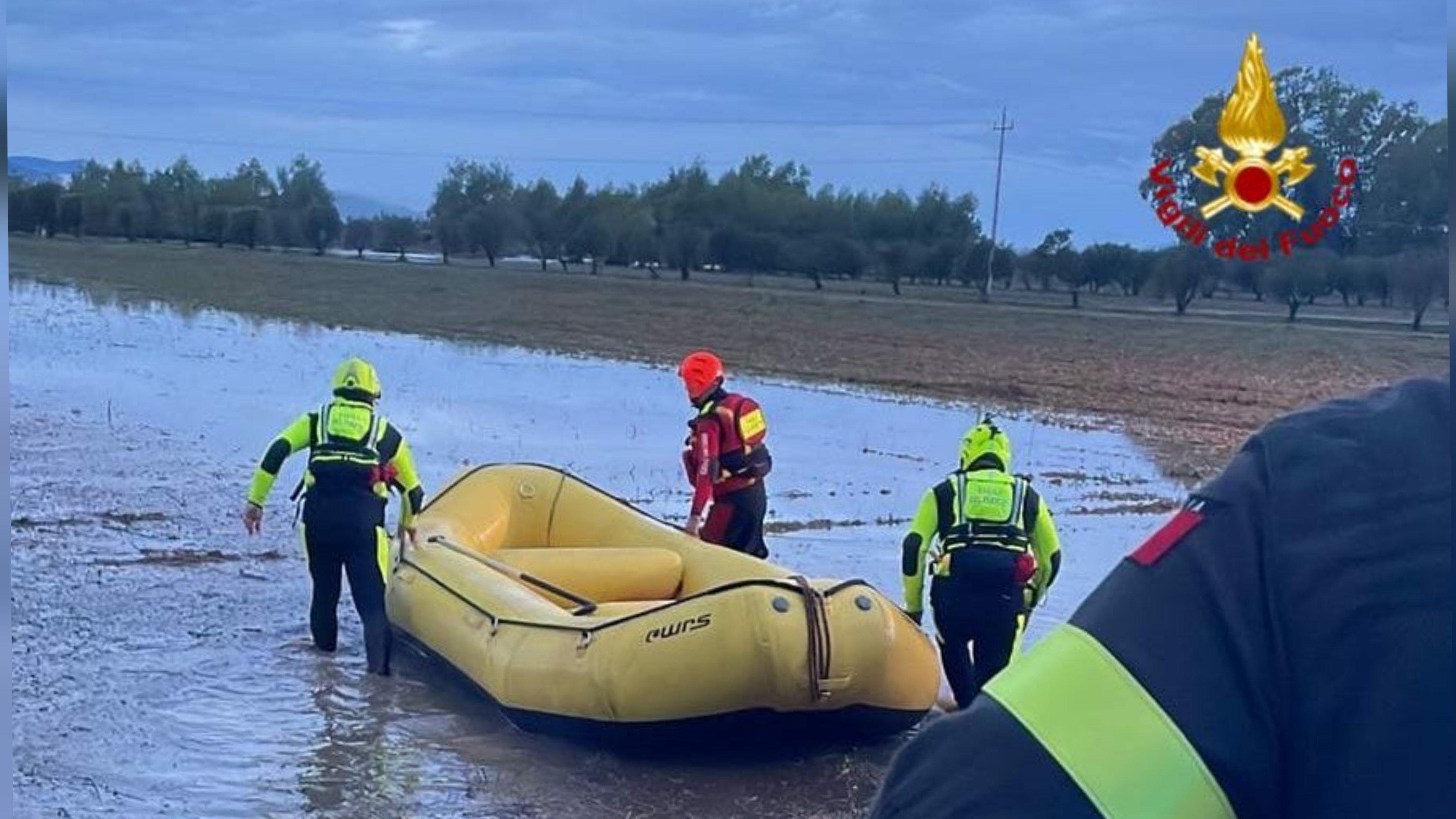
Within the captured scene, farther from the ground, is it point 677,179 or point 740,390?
point 677,179

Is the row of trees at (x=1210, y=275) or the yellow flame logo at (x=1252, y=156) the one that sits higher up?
the yellow flame logo at (x=1252, y=156)

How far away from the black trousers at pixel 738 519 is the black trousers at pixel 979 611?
93.4 inches

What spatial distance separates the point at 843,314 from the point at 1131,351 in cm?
834

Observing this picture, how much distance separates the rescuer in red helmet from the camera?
991cm

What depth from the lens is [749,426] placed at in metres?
9.98

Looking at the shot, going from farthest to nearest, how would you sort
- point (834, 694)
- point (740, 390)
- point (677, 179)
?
point (677, 179) < point (740, 390) < point (834, 694)

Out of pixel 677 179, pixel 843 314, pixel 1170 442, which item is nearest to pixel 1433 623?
pixel 1170 442

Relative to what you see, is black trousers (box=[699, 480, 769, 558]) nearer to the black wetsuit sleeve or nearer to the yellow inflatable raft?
the yellow inflatable raft

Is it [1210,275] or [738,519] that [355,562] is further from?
[1210,275]

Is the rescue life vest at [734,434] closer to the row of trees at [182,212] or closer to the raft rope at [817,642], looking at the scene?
the raft rope at [817,642]

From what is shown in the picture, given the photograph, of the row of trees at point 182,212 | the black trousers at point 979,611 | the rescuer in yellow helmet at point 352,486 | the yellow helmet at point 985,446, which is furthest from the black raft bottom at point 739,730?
the row of trees at point 182,212

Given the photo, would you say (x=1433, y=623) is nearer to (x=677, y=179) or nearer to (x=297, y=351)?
(x=297, y=351)

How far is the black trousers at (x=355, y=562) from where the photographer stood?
8773 millimetres

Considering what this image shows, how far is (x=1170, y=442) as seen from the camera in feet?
69.2
